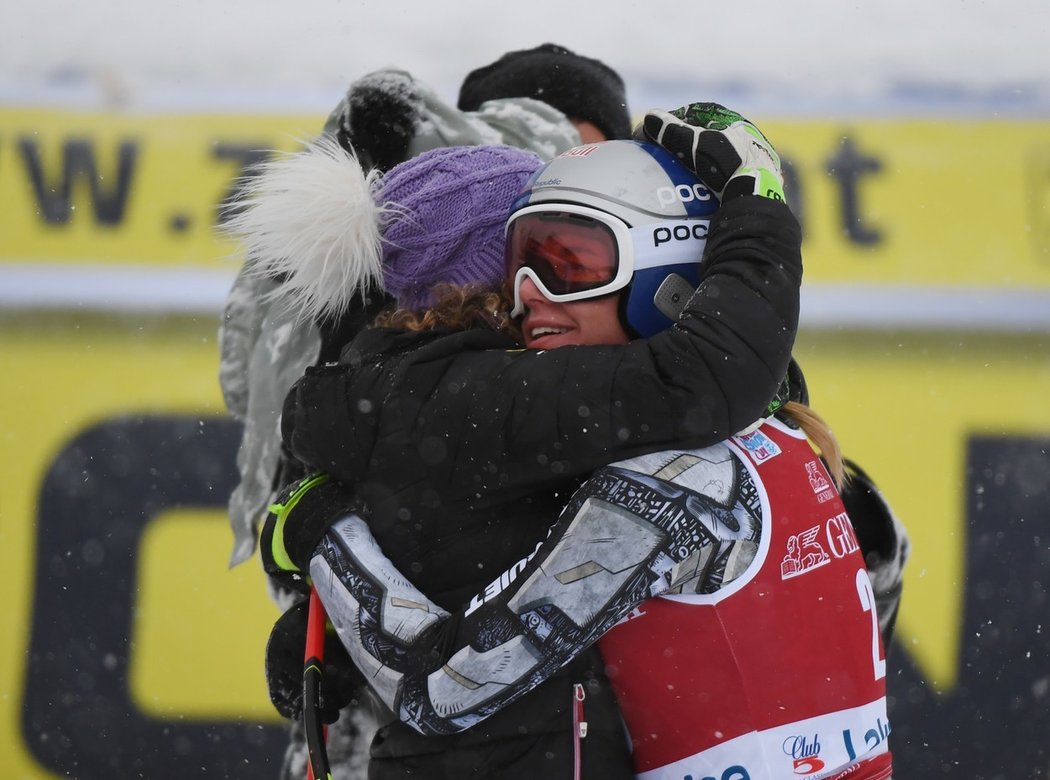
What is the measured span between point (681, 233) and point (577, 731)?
25.2 inches

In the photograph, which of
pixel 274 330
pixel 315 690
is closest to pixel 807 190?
pixel 274 330

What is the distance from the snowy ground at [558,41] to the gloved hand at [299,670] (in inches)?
97.0

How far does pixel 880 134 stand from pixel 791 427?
2375 millimetres

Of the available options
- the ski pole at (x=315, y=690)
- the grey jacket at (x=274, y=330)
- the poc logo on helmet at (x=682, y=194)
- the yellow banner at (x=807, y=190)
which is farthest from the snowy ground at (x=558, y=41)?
the ski pole at (x=315, y=690)

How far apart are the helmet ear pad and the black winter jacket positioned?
0.33 feet

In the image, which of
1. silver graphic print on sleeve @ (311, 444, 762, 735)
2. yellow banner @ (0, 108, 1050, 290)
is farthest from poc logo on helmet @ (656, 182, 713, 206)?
yellow banner @ (0, 108, 1050, 290)

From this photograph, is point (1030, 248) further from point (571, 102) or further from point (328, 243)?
point (328, 243)

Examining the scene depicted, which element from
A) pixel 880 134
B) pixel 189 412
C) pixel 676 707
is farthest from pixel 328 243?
pixel 880 134

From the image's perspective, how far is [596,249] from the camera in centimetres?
149

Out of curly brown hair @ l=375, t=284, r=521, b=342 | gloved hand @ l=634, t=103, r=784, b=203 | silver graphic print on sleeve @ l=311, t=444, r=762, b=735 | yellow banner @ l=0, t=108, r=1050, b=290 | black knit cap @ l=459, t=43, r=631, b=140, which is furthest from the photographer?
yellow banner @ l=0, t=108, r=1050, b=290

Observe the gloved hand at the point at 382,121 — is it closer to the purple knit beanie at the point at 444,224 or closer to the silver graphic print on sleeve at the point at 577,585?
the purple knit beanie at the point at 444,224

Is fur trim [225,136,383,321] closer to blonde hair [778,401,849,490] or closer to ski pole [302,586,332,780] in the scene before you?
ski pole [302,586,332,780]

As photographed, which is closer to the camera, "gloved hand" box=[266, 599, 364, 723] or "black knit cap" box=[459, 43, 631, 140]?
"gloved hand" box=[266, 599, 364, 723]

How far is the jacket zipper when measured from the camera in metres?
1.36
